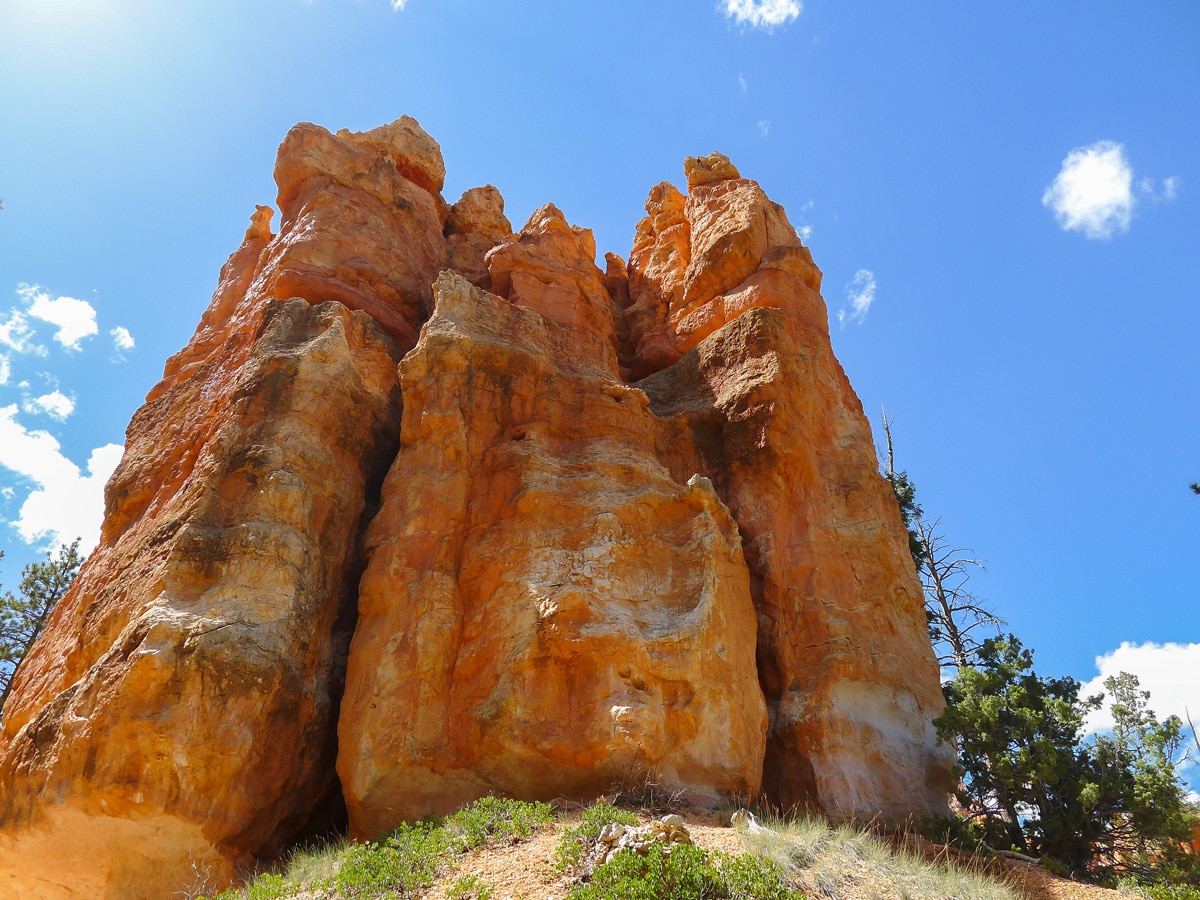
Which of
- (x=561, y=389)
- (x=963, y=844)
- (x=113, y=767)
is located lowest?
(x=113, y=767)

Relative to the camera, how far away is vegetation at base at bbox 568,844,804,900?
8.39 metres

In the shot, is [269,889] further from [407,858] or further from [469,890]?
[469,890]

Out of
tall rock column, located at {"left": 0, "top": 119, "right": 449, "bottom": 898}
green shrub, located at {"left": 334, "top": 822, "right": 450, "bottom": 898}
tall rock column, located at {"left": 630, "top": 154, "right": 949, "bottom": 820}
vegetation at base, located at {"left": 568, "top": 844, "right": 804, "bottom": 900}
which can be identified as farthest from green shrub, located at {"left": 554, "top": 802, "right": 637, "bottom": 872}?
tall rock column, located at {"left": 0, "top": 119, "right": 449, "bottom": 898}

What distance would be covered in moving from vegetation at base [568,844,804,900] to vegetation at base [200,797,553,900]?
54.3 inches

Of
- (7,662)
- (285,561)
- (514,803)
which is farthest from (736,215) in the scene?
(7,662)

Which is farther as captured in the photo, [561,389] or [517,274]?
[517,274]

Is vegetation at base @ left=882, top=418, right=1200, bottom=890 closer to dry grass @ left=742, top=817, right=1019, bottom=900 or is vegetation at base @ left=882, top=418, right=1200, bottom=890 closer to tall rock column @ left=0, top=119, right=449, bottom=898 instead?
dry grass @ left=742, top=817, right=1019, bottom=900

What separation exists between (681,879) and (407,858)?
3.57 m

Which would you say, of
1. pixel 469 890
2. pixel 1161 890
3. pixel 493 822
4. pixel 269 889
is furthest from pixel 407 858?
pixel 1161 890

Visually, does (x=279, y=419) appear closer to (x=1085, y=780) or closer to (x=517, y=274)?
(x=517, y=274)

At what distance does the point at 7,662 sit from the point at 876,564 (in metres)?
24.5

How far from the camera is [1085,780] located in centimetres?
1352

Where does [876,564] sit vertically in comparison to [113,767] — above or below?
above

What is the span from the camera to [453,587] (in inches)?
574
